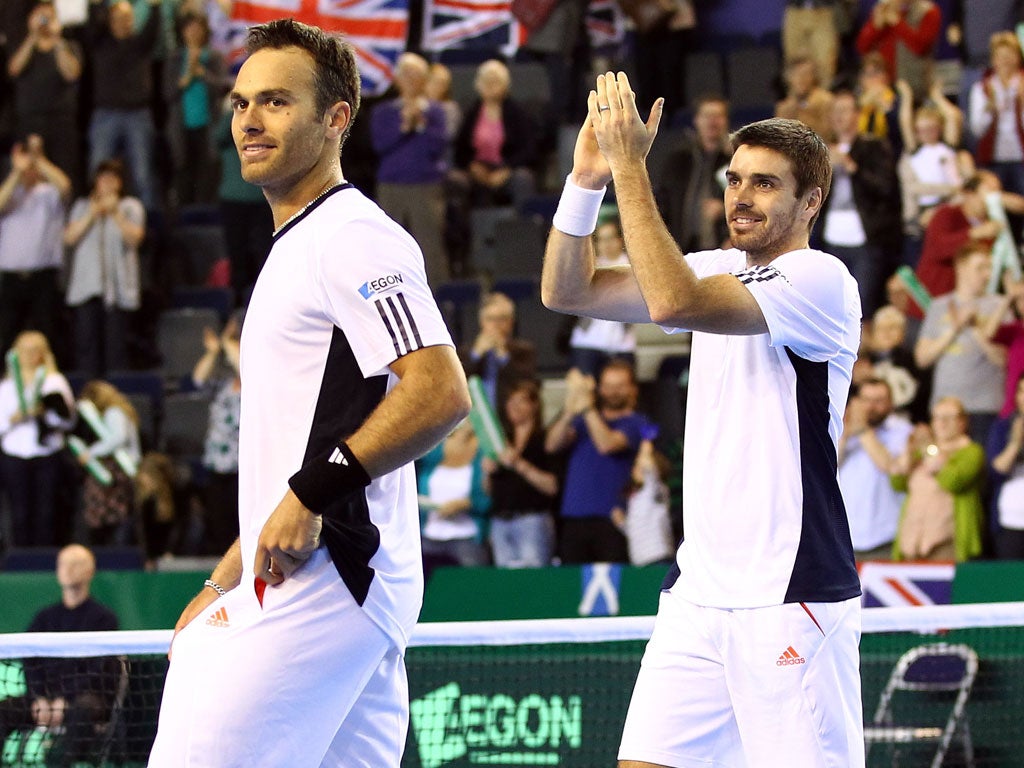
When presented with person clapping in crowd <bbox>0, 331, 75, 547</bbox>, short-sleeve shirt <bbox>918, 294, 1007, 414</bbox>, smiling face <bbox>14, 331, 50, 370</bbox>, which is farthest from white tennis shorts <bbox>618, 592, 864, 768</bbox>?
smiling face <bbox>14, 331, 50, 370</bbox>

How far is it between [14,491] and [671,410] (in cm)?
511

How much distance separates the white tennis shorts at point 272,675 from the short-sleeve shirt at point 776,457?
1.26 meters

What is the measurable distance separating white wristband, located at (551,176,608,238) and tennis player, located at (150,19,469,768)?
115cm

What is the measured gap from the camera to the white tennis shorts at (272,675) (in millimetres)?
3814

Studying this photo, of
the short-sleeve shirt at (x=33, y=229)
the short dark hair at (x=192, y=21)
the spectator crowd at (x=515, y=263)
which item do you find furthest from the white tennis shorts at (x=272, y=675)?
the short dark hair at (x=192, y=21)

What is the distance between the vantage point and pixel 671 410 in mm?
11969

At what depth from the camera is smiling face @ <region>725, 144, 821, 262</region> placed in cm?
504

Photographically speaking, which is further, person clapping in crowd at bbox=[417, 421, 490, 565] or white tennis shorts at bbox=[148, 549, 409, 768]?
person clapping in crowd at bbox=[417, 421, 490, 565]

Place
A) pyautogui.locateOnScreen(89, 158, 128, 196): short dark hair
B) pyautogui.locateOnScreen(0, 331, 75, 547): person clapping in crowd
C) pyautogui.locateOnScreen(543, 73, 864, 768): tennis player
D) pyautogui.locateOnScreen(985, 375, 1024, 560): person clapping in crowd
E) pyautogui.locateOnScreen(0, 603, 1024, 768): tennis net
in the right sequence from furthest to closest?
pyautogui.locateOnScreen(89, 158, 128, 196): short dark hair → pyautogui.locateOnScreen(0, 331, 75, 547): person clapping in crowd → pyautogui.locateOnScreen(985, 375, 1024, 560): person clapping in crowd → pyautogui.locateOnScreen(0, 603, 1024, 768): tennis net → pyautogui.locateOnScreen(543, 73, 864, 768): tennis player

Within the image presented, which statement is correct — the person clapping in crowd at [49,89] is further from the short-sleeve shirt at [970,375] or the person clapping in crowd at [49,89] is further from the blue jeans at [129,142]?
the short-sleeve shirt at [970,375]

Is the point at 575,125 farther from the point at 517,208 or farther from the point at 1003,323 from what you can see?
the point at 1003,323

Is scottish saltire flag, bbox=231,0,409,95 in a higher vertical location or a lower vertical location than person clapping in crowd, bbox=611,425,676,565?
higher

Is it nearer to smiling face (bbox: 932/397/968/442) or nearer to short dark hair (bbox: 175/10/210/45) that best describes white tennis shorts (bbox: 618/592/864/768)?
smiling face (bbox: 932/397/968/442)

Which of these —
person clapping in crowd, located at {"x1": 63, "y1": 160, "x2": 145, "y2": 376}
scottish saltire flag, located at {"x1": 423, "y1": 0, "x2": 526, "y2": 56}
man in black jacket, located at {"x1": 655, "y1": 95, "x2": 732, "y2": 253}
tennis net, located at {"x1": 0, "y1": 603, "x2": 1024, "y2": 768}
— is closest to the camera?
tennis net, located at {"x1": 0, "y1": 603, "x2": 1024, "y2": 768}
